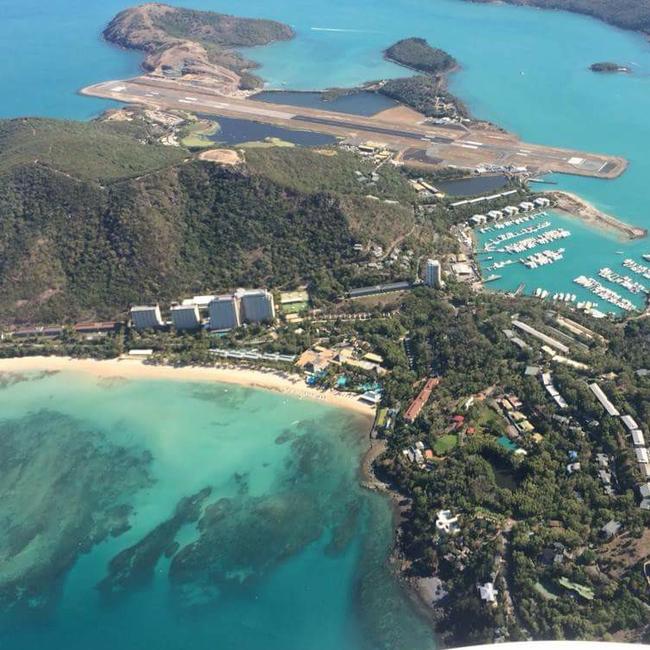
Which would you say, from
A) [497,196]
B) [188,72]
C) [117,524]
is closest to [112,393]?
[117,524]

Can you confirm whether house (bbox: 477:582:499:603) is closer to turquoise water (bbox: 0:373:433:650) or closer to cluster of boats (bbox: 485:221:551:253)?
turquoise water (bbox: 0:373:433:650)

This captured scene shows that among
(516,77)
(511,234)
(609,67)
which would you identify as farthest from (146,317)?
(609,67)

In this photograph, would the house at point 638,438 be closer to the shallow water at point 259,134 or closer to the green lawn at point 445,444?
the green lawn at point 445,444

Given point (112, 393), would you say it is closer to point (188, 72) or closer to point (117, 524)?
point (117, 524)

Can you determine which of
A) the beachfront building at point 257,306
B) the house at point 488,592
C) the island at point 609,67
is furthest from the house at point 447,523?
the island at point 609,67

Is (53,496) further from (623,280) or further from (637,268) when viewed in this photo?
(637,268)

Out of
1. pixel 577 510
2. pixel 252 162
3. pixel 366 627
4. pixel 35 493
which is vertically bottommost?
pixel 35 493

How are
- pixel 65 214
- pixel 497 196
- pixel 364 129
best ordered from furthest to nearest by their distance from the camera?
pixel 364 129
pixel 497 196
pixel 65 214
